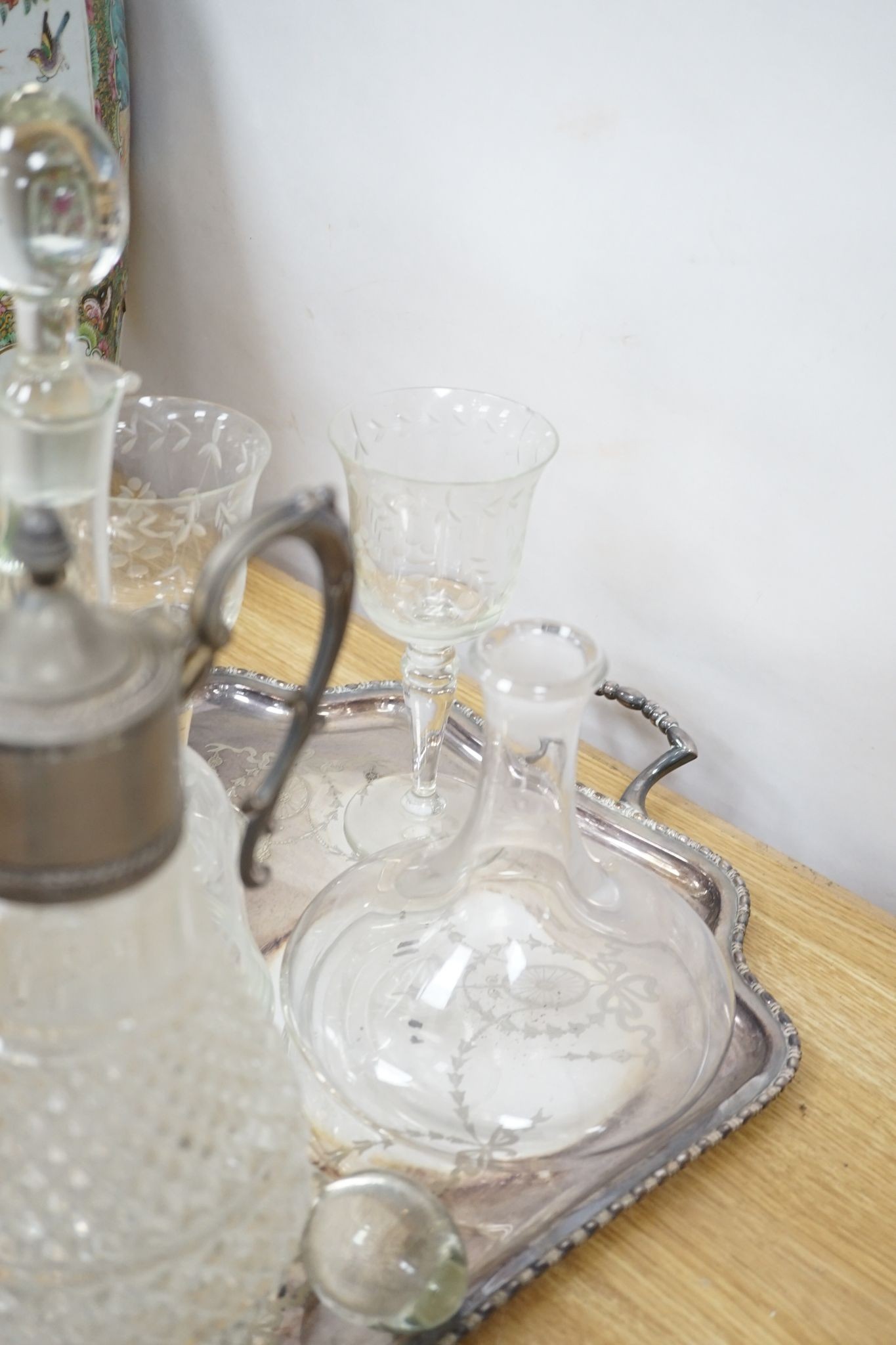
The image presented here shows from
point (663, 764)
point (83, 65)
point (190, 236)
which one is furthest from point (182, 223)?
point (663, 764)

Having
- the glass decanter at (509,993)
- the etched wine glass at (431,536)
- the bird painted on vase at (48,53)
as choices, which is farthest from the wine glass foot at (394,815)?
the bird painted on vase at (48,53)

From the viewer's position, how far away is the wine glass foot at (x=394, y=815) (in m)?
0.59

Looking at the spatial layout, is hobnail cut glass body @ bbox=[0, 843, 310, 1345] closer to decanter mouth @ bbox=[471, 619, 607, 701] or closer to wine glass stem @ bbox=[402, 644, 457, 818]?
decanter mouth @ bbox=[471, 619, 607, 701]

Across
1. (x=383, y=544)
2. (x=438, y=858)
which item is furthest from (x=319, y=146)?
(x=438, y=858)

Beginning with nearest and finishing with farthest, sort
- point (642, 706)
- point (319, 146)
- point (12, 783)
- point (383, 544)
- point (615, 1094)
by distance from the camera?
point (12, 783) → point (615, 1094) → point (383, 544) → point (642, 706) → point (319, 146)

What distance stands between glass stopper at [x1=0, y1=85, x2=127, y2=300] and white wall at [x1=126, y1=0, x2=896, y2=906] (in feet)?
1.11

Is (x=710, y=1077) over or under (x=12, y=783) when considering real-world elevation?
under

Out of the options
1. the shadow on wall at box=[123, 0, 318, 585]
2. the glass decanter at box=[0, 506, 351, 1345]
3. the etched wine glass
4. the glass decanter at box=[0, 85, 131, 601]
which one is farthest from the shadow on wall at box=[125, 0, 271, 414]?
the glass decanter at box=[0, 506, 351, 1345]

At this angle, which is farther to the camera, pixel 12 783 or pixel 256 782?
pixel 256 782

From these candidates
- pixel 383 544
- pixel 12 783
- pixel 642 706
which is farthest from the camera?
pixel 642 706

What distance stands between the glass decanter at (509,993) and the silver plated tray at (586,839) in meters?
0.01

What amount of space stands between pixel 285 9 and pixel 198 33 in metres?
0.09

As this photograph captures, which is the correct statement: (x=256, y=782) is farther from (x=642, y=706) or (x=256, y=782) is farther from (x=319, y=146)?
(x=319, y=146)

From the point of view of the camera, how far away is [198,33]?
2.65ft
